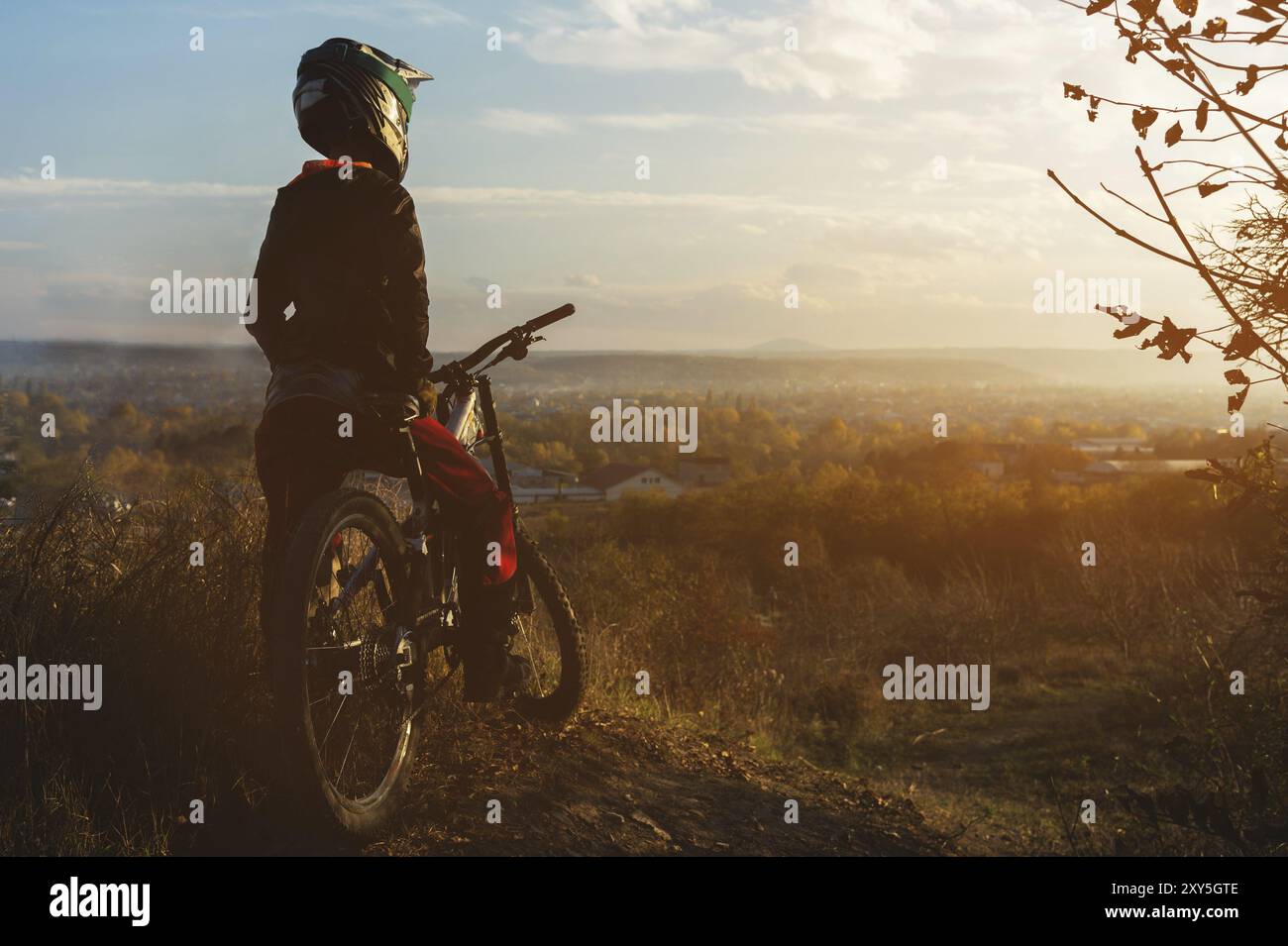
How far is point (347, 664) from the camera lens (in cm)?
348

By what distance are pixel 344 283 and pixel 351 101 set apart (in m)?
0.65

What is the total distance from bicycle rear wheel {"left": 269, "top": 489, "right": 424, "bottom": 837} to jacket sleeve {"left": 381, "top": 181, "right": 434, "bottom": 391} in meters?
0.54

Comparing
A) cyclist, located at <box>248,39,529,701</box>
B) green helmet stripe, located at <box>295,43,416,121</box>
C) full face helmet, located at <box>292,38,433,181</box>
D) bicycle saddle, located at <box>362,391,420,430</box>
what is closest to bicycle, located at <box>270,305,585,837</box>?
bicycle saddle, located at <box>362,391,420,430</box>

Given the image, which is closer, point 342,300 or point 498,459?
point 342,300

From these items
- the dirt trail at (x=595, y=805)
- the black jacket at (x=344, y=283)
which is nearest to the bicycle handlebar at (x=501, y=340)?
the black jacket at (x=344, y=283)

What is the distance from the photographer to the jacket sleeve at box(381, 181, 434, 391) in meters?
3.85

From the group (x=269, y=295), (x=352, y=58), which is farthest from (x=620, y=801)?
(x=352, y=58)

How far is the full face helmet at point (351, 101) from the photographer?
3.94 m

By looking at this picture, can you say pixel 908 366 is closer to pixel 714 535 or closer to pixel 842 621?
pixel 714 535

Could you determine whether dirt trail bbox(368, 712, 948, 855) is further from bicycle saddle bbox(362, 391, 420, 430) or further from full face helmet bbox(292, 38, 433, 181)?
full face helmet bbox(292, 38, 433, 181)

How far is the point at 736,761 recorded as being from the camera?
5414 mm

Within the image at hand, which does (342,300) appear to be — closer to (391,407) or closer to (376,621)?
(391,407)

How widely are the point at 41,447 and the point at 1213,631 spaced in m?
16.6
